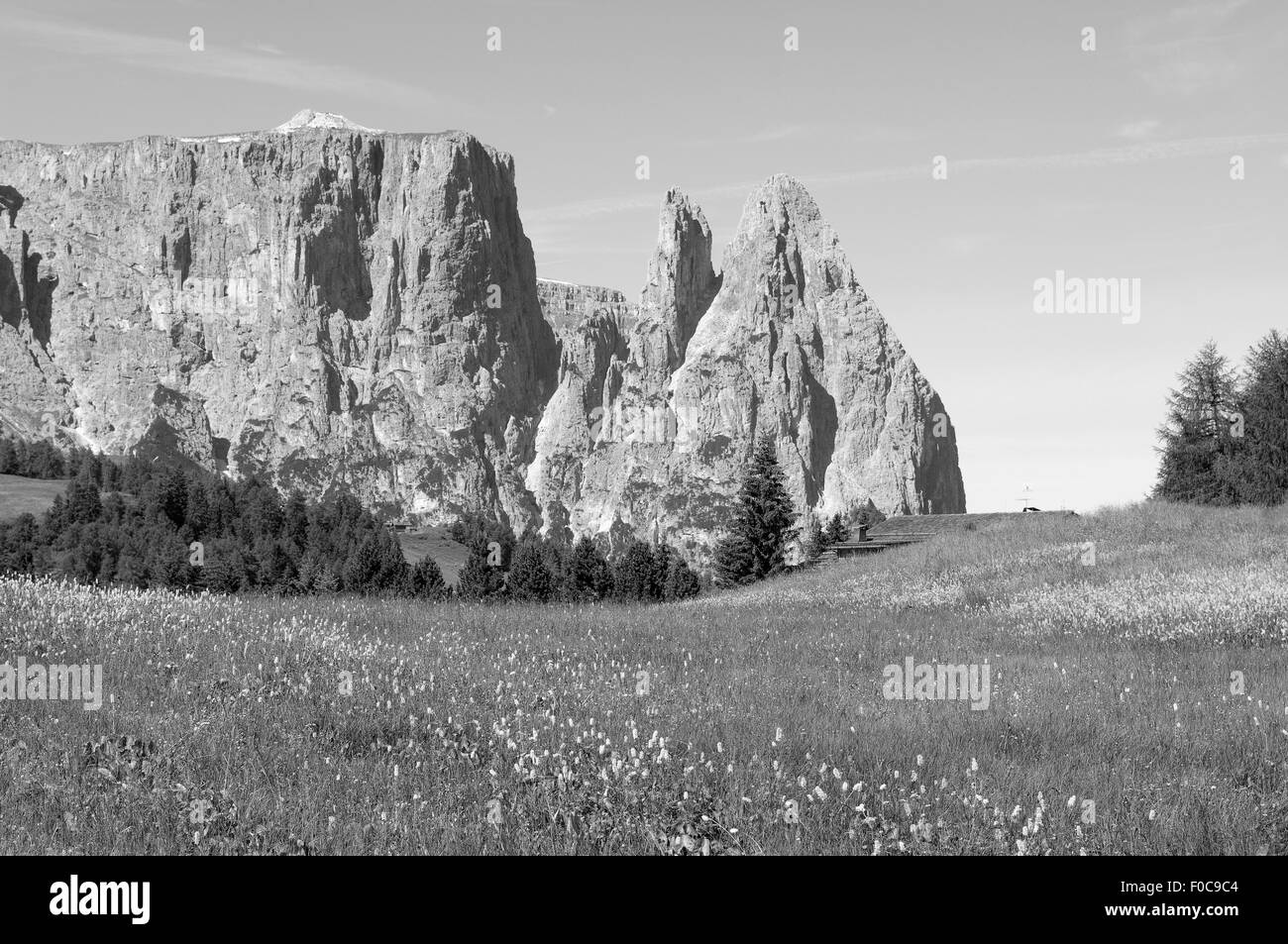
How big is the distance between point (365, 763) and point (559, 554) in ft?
616

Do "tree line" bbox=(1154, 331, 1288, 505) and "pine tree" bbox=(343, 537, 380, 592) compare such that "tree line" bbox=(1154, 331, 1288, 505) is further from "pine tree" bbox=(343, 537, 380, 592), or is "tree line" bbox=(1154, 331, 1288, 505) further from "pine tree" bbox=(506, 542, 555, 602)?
"pine tree" bbox=(343, 537, 380, 592)

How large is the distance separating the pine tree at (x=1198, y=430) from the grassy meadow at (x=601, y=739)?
5257 centimetres

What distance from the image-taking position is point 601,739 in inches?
396

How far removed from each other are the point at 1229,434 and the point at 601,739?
6732 cm

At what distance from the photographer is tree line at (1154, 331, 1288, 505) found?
61.6 meters

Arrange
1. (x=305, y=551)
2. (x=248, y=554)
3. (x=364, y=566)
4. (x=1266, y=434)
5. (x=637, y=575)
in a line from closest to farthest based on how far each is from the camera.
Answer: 1. (x=1266, y=434)
2. (x=637, y=575)
3. (x=364, y=566)
4. (x=248, y=554)
5. (x=305, y=551)

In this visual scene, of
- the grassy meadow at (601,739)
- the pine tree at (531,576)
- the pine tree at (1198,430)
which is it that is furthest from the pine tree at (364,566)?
the grassy meadow at (601,739)

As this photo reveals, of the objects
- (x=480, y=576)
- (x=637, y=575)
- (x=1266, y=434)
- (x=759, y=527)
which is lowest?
(x=480, y=576)

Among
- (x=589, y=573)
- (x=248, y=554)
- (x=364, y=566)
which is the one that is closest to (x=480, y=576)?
(x=589, y=573)

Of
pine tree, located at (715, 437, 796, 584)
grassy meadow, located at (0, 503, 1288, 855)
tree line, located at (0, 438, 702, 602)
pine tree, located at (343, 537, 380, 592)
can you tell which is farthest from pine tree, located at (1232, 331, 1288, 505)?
pine tree, located at (343, 537, 380, 592)

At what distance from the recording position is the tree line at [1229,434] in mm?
61594

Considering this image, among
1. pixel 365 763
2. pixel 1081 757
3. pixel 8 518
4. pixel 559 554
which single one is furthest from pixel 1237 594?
pixel 8 518

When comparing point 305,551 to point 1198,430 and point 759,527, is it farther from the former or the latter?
point 1198,430
